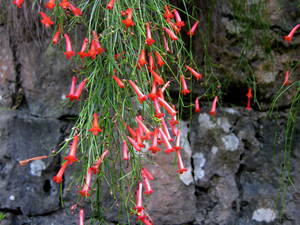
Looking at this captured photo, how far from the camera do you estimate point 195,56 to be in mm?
1704

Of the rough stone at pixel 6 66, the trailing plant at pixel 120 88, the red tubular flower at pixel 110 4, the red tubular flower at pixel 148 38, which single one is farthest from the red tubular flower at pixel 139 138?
the rough stone at pixel 6 66

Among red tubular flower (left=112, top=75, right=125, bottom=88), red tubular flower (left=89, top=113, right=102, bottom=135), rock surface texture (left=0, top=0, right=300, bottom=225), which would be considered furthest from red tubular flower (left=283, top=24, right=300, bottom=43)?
red tubular flower (left=89, top=113, right=102, bottom=135)

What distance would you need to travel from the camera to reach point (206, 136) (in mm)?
1704

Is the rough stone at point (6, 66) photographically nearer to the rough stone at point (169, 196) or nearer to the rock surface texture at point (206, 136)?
the rock surface texture at point (206, 136)

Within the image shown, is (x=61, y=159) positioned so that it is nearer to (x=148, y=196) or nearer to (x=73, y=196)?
(x=73, y=196)

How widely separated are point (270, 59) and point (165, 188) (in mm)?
646

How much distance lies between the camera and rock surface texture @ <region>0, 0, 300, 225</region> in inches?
61.5

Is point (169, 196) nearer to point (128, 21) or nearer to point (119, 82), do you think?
point (119, 82)

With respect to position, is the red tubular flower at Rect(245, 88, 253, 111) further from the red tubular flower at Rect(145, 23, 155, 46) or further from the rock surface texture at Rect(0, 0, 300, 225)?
the red tubular flower at Rect(145, 23, 155, 46)

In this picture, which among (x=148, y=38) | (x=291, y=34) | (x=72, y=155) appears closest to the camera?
(x=72, y=155)

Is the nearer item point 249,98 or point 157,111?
point 157,111

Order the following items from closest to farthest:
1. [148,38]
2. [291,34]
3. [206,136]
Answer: [148,38], [291,34], [206,136]

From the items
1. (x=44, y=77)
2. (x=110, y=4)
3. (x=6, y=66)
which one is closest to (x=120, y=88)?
(x=110, y=4)

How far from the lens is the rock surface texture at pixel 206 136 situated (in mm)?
1562
